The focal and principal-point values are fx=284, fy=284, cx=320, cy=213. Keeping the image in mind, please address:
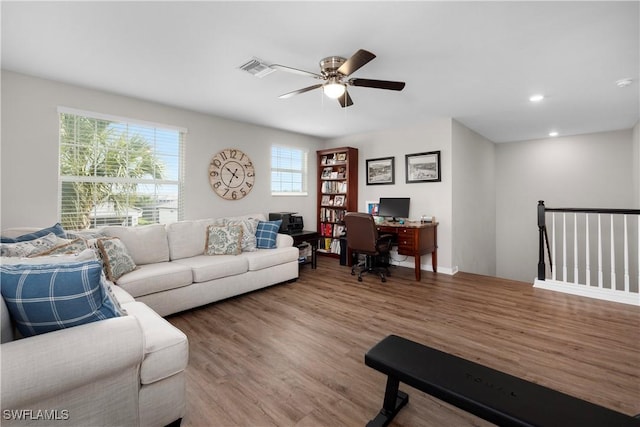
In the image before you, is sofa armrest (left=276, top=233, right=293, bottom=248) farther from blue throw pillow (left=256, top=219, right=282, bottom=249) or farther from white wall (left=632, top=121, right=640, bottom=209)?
white wall (left=632, top=121, right=640, bottom=209)

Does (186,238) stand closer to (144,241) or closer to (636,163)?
(144,241)

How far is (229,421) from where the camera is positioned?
1537 millimetres

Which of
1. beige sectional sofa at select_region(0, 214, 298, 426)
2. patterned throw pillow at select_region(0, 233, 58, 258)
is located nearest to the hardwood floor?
beige sectional sofa at select_region(0, 214, 298, 426)

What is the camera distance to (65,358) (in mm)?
1138

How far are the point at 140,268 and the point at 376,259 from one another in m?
3.56

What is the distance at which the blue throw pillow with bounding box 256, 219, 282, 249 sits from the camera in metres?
4.06

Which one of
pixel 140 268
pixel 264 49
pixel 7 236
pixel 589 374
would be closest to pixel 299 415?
pixel 589 374

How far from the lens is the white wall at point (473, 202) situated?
15.3ft

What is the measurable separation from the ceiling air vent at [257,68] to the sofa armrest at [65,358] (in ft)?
7.48

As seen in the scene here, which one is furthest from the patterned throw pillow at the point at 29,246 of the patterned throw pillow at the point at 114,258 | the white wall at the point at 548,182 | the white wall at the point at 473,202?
the white wall at the point at 548,182

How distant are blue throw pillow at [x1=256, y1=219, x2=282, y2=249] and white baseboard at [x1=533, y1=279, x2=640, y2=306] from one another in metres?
3.62

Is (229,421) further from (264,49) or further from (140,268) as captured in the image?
(264,49)

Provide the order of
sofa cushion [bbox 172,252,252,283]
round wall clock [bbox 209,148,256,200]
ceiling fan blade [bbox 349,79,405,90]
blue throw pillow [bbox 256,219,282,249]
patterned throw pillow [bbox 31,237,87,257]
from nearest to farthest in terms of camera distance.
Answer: patterned throw pillow [bbox 31,237,87,257] < ceiling fan blade [bbox 349,79,405,90] < sofa cushion [bbox 172,252,252,283] < blue throw pillow [bbox 256,219,282,249] < round wall clock [bbox 209,148,256,200]

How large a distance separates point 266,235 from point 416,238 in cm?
215
